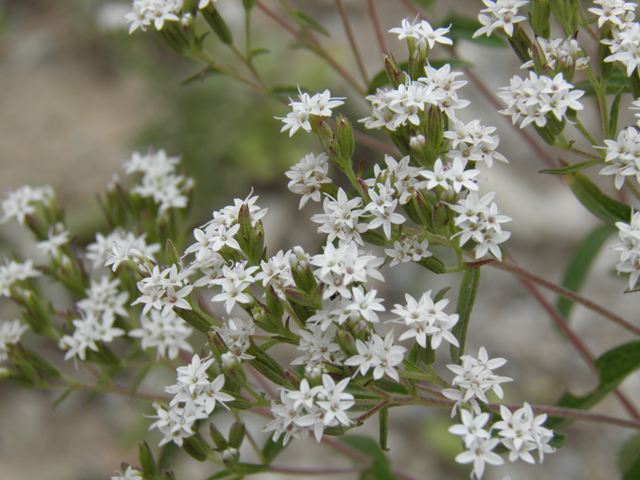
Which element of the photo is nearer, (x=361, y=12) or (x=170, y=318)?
(x=170, y=318)

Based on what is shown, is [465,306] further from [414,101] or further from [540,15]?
[540,15]

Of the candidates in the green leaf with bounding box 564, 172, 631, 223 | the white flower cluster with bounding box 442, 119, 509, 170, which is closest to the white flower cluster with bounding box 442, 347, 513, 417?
the white flower cluster with bounding box 442, 119, 509, 170

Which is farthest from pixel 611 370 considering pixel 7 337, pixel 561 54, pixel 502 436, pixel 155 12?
pixel 7 337

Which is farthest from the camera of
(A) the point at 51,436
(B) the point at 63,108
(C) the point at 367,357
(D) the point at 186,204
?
(B) the point at 63,108

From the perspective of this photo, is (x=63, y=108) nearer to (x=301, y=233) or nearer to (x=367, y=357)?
(x=301, y=233)

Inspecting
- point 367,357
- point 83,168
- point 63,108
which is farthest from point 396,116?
point 63,108

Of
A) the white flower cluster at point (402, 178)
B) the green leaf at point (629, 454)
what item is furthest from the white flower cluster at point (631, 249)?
the green leaf at point (629, 454)

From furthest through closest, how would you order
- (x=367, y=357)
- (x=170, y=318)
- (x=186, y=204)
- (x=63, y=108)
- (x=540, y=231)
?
(x=63, y=108), (x=540, y=231), (x=186, y=204), (x=170, y=318), (x=367, y=357)

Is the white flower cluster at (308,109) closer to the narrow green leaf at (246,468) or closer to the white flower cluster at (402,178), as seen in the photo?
the white flower cluster at (402,178)
